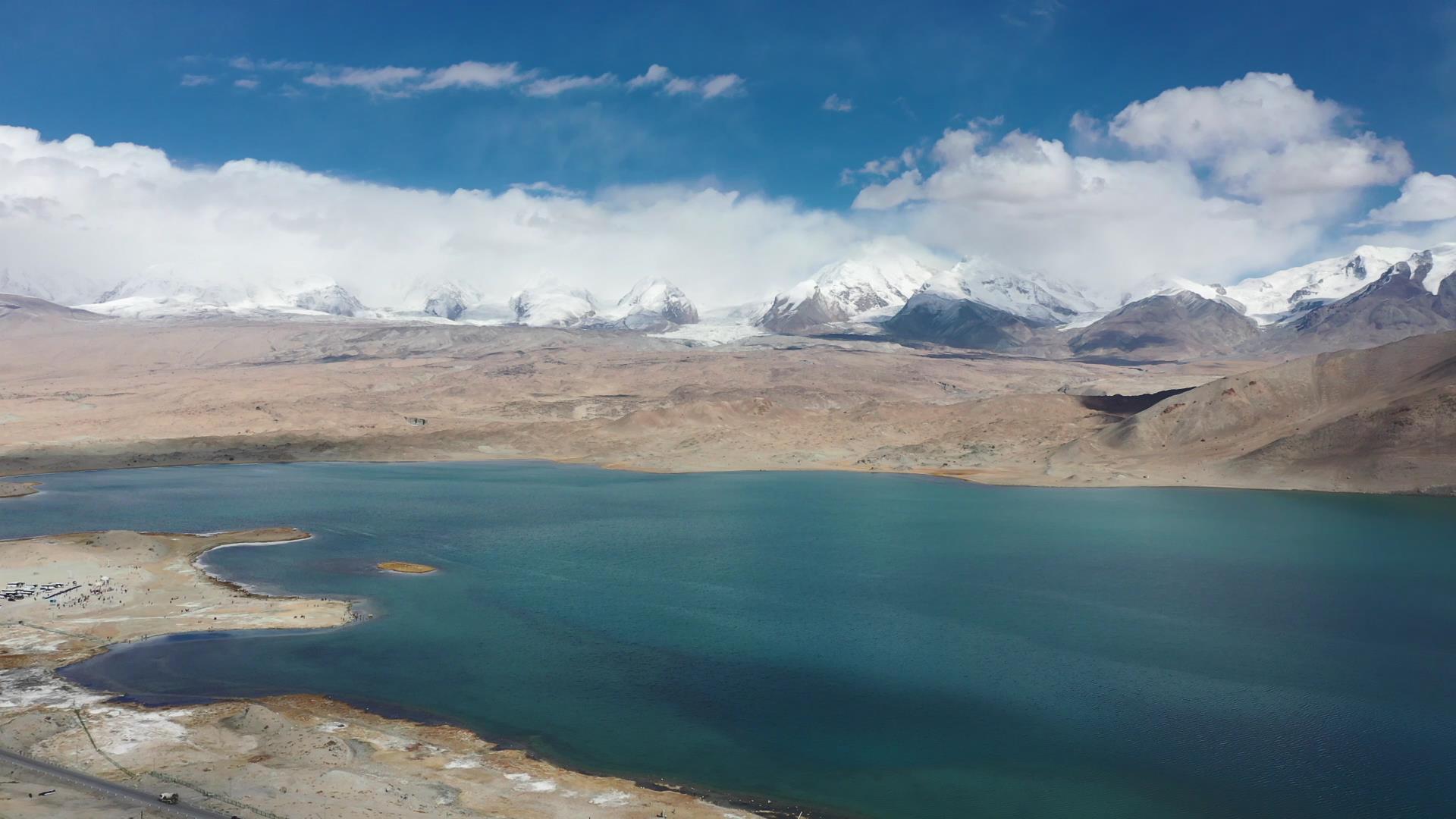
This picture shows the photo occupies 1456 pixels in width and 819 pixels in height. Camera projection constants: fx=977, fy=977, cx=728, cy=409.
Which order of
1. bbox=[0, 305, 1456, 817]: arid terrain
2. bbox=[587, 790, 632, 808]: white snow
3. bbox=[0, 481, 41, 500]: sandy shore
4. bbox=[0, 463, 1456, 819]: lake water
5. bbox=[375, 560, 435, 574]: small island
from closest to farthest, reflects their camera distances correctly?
bbox=[587, 790, 632, 808]: white snow, bbox=[0, 305, 1456, 817]: arid terrain, bbox=[0, 463, 1456, 819]: lake water, bbox=[375, 560, 435, 574]: small island, bbox=[0, 481, 41, 500]: sandy shore

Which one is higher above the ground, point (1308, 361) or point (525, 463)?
point (1308, 361)

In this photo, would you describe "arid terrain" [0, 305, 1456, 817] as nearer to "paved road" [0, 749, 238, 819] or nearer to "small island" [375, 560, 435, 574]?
"paved road" [0, 749, 238, 819]

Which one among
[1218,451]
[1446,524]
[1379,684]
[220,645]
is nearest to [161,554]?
[220,645]

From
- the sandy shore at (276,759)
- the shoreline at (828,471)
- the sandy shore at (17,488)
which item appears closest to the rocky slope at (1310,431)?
the shoreline at (828,471)

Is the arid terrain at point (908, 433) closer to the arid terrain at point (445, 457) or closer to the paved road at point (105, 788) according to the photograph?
the arid terrain at point (445, 457)

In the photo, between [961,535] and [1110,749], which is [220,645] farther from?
[961,535]

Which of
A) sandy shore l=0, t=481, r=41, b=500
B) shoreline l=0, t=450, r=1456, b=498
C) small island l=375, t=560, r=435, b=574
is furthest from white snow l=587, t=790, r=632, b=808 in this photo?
sandy shore l=0, t=481, r=41, b=500
